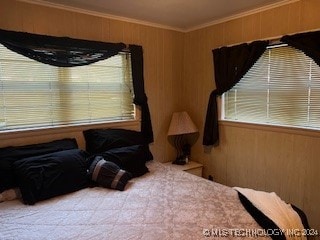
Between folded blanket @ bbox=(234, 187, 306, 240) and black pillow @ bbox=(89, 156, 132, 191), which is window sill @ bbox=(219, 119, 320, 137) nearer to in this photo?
folded blanket @ bbox=(234, 187, 306, 240)

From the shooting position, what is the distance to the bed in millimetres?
1474

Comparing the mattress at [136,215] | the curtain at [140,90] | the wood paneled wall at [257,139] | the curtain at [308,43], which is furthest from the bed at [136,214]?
the curtain at [308,43]

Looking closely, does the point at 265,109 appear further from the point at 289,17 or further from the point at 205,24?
the point at 205,24

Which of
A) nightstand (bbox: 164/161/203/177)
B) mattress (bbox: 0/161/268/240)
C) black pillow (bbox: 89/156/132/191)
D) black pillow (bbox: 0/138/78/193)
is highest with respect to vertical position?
black pillow (bbox: 0/138/78/193)

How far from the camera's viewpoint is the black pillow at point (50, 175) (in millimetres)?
1896

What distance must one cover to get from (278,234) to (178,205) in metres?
0.69

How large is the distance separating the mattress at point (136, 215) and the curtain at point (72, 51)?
1.26 m

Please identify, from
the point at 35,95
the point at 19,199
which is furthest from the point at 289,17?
the point at 19,199

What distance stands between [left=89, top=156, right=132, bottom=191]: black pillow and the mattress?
6 centimetres

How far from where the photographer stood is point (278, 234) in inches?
56.1

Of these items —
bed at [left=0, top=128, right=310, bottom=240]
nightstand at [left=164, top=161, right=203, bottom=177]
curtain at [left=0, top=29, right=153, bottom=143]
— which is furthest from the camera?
nightstand at [left=164, top=161, right=203, bottom=177]

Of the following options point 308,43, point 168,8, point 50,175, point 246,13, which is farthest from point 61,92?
point 308,43

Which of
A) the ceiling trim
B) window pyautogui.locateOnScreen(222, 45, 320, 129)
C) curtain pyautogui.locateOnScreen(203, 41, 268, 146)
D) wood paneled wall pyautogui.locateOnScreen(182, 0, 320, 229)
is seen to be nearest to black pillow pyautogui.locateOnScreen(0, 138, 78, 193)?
curtain pyautogui.locateOnScreen(203, 41, 268, 146)

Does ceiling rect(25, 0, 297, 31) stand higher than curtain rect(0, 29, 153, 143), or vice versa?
ceiling rect(25, 0, 297, 31)
